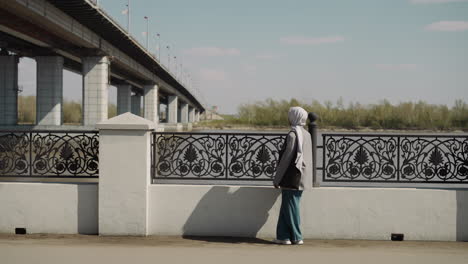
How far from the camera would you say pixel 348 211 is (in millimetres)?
7012

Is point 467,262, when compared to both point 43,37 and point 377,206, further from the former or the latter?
point 43,37

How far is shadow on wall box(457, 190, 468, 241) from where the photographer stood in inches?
276

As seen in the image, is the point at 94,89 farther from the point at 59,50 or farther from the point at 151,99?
the point at 151,99

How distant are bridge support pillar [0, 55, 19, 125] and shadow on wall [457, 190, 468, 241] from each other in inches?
1373

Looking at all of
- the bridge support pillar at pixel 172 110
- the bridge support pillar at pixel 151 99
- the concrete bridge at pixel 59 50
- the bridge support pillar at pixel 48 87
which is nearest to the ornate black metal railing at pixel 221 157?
the concrete bridge at pixel 59 50

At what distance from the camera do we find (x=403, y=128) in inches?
2482

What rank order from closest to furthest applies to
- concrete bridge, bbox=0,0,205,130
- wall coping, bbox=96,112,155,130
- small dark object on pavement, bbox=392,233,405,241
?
wall coping, bbox=96,112,155,130 < small dark object on pavement, bbox=392,233,405,241 < concrete bridge, bbox=0,0,205,130

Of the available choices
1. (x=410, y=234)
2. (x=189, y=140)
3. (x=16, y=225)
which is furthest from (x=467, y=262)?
(x=16, y=225)

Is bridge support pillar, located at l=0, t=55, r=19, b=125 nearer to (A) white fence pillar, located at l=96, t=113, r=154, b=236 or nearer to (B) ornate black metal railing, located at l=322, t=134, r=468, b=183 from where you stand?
Answer: (A) white fence pillar, located at l=96, t=113, r=154, b=236

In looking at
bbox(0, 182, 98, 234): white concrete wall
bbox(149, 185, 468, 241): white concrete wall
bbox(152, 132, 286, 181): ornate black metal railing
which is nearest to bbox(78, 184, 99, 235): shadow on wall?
bbox(0, 182, 98, 234): white concrete wall

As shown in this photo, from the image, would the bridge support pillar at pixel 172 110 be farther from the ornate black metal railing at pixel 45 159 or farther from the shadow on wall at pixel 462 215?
the shadow on wall at pixel 462 215

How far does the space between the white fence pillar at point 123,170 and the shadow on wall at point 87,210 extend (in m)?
0.20

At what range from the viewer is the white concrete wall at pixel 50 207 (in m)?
7.16

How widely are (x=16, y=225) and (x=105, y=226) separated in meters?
1.28
